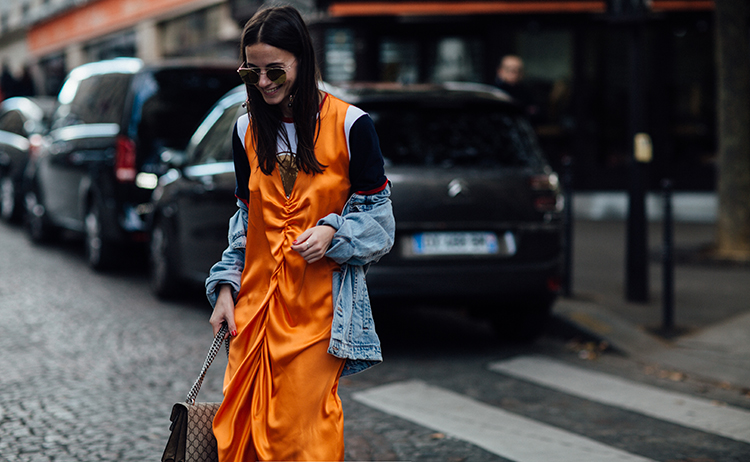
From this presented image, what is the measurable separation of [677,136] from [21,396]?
40.2 feet

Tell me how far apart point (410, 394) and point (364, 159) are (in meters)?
2.89

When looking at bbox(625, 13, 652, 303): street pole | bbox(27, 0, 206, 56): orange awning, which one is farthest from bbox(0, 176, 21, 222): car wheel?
bbox(27, 0, 206, 56): orange awning

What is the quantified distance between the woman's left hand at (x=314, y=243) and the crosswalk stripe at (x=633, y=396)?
116 inches

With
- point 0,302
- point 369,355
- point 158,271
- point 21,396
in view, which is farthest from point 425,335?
point 369,355

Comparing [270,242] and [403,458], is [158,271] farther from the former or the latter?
[270,242]

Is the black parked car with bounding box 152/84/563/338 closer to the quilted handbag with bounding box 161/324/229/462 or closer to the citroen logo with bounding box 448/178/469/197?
the citroen logo with bounding box 448/178/469/197

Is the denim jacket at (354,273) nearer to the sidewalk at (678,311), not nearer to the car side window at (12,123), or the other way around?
the sidewalk at (678,311)

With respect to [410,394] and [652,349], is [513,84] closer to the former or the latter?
[652,349]

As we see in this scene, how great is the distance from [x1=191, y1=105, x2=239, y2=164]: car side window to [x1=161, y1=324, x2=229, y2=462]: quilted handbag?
14.3ft

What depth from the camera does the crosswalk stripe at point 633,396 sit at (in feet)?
15.9

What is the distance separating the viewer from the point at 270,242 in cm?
258

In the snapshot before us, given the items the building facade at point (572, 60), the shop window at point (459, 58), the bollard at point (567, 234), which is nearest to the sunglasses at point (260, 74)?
the bollard at point (567, 234)

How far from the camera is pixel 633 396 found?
17.6ft

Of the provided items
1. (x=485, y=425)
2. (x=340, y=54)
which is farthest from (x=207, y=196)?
(x=340, y=54)
